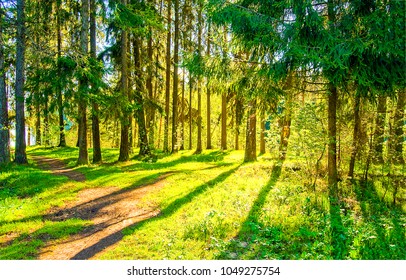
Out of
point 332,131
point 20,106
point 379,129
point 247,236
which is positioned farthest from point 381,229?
point 20,106

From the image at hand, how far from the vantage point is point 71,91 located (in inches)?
370

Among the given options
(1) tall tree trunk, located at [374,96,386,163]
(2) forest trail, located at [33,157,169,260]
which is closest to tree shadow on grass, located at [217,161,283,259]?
(2) forest trail, located at [33,157,169,260]

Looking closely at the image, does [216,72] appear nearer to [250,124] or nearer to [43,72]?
[250,124]

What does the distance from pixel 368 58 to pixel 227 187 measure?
463 centimetres

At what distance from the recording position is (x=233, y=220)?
541 cm

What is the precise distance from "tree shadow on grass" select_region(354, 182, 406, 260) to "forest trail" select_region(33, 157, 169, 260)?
4.07m

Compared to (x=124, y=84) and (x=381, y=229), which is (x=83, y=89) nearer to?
(x=124, y=84)

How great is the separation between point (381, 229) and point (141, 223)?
4487 millimetres

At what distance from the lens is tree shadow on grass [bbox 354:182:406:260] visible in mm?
4121

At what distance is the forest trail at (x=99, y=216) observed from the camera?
14.7 ft

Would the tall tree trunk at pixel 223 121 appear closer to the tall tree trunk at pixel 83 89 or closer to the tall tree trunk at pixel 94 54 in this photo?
the tall tree trunk at pixel 94 54

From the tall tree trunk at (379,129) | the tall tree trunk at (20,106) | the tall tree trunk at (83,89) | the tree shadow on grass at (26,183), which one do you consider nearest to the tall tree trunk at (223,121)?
the tall tree trunk at (83,89)

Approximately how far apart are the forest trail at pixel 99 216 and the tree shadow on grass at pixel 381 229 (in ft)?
13.3
